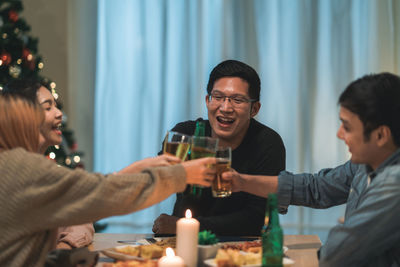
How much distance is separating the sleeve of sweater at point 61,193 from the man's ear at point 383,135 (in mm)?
759

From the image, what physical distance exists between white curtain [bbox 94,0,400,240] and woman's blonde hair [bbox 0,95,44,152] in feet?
10.9

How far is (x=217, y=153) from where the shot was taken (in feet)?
5.91

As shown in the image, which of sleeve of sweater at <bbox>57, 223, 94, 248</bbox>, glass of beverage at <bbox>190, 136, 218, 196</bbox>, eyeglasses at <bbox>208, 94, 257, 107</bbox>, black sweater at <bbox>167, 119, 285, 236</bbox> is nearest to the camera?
glass of beverage at <bbox>190, 136, 218, 196</bbox>

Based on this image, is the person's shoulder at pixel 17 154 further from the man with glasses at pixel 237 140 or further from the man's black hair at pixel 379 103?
the man with glasses at pixel 237 140

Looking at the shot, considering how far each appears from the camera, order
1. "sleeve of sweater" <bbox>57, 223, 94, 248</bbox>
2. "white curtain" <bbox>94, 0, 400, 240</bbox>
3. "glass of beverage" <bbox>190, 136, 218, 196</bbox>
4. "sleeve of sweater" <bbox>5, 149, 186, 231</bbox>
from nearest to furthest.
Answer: "sleeve of sweater" <bbox>5, 149, 186, 231</bbox> → "glass of beverage" <bbox>190, 136, 218, 196</bbox> → "sleeve of sweater" <bbox>57, 223, 94, 248</bbox> → "white curtain" <bbox>94, 0, 400, 240</bbox>

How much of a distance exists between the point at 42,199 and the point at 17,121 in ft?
0.86

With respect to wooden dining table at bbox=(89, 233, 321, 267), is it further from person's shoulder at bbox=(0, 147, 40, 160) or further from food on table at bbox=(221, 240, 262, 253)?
person's shoulder at bbox=(0, 147, 40, 160)

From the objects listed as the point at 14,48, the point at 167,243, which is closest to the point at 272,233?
the point at 167,243

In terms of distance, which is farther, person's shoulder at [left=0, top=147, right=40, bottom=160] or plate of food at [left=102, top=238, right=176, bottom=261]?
plate of food at [left=102, top=238, right=176, bottom=261]

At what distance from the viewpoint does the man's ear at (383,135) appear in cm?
159

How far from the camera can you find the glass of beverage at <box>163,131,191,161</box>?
1.77 metres

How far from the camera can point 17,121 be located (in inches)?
58.9

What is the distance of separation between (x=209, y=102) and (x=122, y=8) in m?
2.73

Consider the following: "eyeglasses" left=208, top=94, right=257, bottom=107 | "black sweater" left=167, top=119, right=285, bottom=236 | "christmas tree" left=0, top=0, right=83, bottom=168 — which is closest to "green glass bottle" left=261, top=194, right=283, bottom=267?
"black sweater" left=167, top=119, right=285, bottom=236
